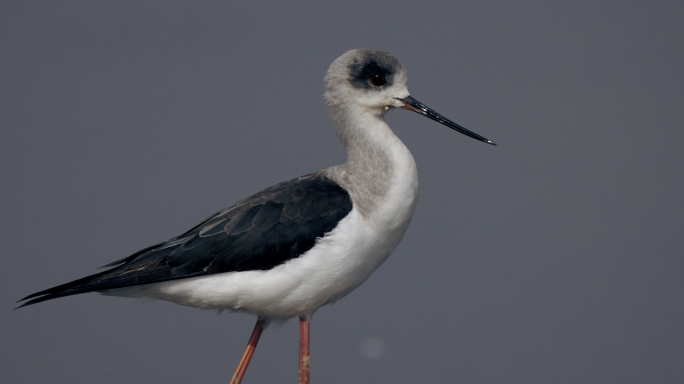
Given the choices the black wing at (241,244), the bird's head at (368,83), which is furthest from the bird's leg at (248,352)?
the bird's head at (368,83)

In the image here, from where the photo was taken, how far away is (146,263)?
3.08m

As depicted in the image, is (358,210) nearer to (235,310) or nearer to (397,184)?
(397,184)

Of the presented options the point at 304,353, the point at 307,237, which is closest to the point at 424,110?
the point at 307,237

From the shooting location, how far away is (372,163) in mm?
3195

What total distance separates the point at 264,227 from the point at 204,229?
→ 0.95 feet

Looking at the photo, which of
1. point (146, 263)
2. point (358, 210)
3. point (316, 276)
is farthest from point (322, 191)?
point (146, 263)

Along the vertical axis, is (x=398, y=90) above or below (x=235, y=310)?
above

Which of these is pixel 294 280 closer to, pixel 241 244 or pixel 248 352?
pixel 241 244

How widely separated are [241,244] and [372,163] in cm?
70

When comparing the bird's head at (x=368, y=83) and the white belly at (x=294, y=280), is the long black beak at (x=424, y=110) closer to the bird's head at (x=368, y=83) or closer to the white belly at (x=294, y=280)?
the bird's head at (x=368, y=83)

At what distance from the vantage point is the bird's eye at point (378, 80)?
3246mm

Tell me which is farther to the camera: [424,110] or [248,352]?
[248,352]

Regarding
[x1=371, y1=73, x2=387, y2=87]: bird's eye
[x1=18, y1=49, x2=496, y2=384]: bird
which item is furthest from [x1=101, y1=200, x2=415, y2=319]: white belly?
[x1=371, y1=73, x2=387, y2=87]: bird's eye

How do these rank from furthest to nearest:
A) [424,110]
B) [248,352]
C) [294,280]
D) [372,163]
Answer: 1. [248,352]
2. [424,110]
3. [372,163]
4. [294,280]
